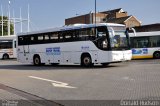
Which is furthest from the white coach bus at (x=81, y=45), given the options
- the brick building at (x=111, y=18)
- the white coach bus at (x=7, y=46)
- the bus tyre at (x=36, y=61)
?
the brick building at (x=111, y=18)

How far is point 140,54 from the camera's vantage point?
34.8m

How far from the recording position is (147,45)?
34.6 metres

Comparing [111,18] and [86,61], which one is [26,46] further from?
[111,18]

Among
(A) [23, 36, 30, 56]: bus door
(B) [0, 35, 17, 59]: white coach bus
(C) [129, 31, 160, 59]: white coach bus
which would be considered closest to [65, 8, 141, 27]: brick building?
(B) [0, 35, 17, 59]: white coach bus

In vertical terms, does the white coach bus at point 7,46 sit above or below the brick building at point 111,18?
below

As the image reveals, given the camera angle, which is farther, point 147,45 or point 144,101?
point 147,45

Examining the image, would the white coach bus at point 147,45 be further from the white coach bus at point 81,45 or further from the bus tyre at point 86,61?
the bus tyre at point 86,61

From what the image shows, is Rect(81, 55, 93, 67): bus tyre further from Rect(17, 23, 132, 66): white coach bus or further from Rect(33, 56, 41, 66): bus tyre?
Rect(33, 56, 41, 66): bus tyre

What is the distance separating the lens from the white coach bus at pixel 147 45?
34.5 meters

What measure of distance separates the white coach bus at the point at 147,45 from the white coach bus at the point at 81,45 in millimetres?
10208

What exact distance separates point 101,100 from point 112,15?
4474 inches

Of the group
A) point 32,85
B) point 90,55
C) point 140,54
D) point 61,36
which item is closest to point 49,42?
point 61,36

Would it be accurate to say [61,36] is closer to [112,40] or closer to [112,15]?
[112,40]

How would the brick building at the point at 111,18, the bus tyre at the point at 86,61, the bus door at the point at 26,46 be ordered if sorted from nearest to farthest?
the bus tyre at the point at 86,61, the bus door at the point at 26,46, the brick building at the point at 111,18
